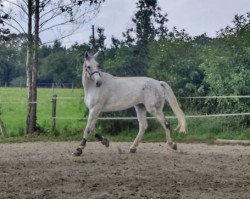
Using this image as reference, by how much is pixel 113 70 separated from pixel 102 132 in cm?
234

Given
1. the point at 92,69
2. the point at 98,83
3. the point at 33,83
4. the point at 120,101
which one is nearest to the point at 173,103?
the point at 120,101

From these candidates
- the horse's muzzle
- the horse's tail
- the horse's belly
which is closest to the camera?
the horse's muzzle

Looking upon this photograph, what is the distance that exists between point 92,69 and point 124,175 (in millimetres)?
3812

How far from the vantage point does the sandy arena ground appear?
6398 mm

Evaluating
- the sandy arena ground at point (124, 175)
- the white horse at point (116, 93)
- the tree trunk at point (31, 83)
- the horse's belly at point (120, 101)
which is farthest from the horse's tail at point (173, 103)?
the tree trunk at point (31, 83)

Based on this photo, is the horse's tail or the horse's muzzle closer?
the horse's muzzle

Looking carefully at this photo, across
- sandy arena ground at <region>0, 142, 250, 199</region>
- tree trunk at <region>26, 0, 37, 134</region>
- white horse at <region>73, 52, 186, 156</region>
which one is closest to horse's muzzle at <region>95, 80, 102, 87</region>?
white horse at <region>73, 52, 186, 156</region>

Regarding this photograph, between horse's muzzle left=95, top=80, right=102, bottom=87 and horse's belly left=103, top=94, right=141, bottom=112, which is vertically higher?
horse's muzzle left=95, top=80, right=102, bottom=87

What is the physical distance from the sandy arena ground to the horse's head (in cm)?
150

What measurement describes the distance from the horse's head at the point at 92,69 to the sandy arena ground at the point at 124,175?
4.92 ft

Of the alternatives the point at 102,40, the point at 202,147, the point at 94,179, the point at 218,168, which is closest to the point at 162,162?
the point at 218,168

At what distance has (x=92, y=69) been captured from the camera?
11.0 m

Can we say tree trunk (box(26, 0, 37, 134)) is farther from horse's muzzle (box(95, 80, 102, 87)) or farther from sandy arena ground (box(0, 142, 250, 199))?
horse's muzzle (box(95, 80, 102, 87))

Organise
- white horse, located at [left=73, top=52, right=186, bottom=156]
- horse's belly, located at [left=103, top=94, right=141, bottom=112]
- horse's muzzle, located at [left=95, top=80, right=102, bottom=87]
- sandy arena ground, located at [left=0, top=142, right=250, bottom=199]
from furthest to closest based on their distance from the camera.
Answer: horse's belly, located at [left=103, top=94, right=141, bottom=112] → white horse, located at [left=73, top=52, right=186, bottom=156] → horse's muzzle, located at [left=95, top=80, right=102, bottom=87] → sandy arena ground, located at [left=0, top=142, right=250, bottom=199]
